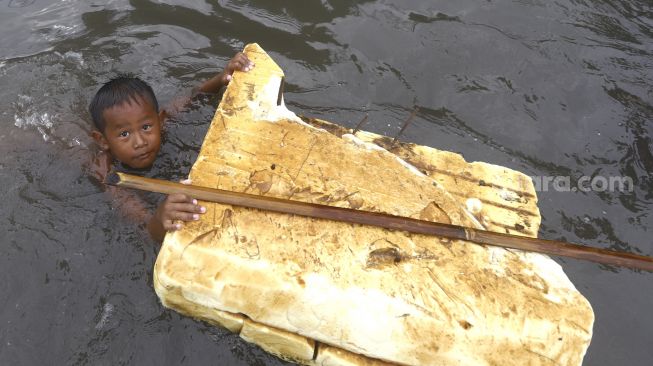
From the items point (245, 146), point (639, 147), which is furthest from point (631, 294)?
point (245, 146)

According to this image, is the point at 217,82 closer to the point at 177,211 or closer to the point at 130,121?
the point at 130,121

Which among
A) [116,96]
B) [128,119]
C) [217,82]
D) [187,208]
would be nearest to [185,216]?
[187,208]

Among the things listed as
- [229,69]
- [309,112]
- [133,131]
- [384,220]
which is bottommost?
[309,112]

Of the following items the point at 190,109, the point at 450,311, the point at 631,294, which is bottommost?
the point at 631,294

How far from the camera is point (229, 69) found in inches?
117

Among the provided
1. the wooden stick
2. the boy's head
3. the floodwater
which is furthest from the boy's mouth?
the wooden stick

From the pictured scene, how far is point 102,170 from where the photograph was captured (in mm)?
3383

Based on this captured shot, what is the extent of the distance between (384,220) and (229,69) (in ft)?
4.69

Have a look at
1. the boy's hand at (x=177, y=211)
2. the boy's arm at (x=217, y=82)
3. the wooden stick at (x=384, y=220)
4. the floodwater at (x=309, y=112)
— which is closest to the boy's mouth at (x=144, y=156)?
the floodwater at (x=309, y=112)

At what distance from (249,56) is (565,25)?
134 inches

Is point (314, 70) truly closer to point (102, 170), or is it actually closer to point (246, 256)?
point (102, 170)

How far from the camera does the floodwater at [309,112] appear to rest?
2900 mm

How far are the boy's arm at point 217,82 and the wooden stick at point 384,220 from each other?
892mm

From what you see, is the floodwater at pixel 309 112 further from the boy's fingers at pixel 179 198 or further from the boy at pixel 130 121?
the boy's fingers at pixel 179 198
